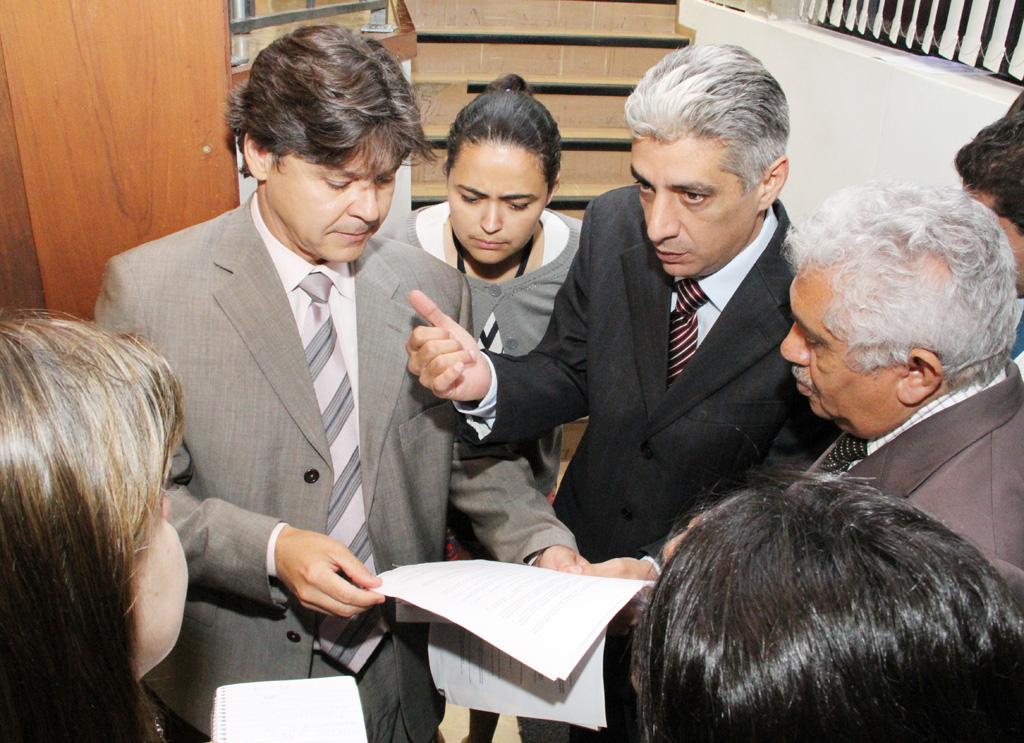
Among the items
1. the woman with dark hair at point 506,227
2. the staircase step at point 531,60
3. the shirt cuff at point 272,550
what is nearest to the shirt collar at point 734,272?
the woman with dark hair at point 506,227

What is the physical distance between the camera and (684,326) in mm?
1813

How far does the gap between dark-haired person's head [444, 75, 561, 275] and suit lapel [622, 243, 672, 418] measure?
592 mm

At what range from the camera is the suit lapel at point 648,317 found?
178cm

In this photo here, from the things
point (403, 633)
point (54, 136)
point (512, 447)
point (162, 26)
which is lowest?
point (403, 633)

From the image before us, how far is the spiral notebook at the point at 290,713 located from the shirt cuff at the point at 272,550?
1.37 ft

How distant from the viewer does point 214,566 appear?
4.87ft

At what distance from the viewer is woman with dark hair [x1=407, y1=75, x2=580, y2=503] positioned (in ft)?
7.73

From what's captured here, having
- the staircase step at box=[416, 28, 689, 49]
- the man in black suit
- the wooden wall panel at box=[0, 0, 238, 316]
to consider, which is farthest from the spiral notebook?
the staircase step at box=[416, 28, 689, 49]

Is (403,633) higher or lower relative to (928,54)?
lower

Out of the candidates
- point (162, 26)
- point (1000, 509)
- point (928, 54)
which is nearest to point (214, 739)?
point (1000, 509)

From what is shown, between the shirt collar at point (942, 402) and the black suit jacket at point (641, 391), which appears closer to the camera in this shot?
the shirt collar at point (942, 402)

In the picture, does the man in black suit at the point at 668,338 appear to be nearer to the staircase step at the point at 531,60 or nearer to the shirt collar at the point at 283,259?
the shirt collar at the point at 283,259

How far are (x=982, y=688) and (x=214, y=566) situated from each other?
119 centimetres

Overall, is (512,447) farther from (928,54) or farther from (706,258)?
(928,54)
